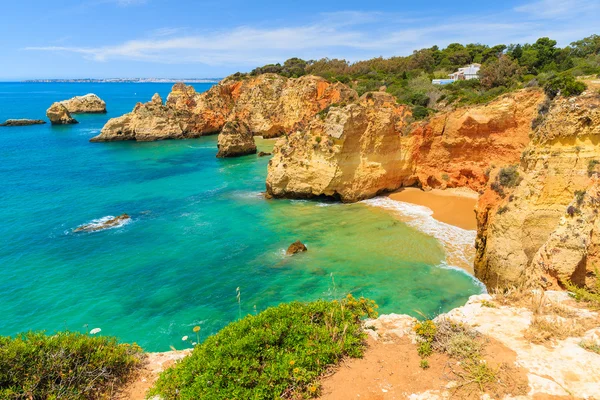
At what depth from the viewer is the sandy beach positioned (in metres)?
22.4

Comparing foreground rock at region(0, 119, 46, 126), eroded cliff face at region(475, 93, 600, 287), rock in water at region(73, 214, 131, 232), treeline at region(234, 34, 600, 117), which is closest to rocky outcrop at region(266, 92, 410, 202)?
treeline at region(234, 34, 600, 117)

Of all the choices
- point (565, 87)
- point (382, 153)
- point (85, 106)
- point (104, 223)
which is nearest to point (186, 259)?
point (104, 223)

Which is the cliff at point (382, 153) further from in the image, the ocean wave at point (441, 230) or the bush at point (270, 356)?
the bush at point (270, 356)

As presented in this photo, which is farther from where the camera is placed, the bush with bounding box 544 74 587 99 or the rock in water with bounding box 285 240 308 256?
the rock in water with bounding box 285 240 308 256

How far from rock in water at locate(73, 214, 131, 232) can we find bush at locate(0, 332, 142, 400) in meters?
17.7

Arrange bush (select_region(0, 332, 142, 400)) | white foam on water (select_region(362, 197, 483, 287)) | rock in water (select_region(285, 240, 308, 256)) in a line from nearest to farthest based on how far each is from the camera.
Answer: bush (select_region(0, 332, 142, 400)) → white foam on water (select_region(362, 197, 483, 287)) → rock in water (select_region(285, 240, 308, 256))

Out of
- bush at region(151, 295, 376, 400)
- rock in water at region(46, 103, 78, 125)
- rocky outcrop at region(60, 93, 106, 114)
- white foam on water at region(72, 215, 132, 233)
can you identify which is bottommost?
white foam on water at region(72, 215, 132, 233)

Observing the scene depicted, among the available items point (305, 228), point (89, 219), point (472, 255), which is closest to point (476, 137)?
point (472, 255)

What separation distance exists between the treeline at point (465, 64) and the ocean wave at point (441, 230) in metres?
8.40

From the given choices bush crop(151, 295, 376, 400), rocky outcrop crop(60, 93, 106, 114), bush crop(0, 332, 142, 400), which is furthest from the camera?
rocky outcrop crop(60, 93, 106, 114)

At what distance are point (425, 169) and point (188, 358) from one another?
2450cm

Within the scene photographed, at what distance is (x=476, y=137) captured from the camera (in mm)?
24266

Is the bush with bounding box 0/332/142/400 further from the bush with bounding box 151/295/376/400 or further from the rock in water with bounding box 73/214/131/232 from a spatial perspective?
the rock in water with bounding box 73/214/131/232

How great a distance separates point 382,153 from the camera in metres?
26.5
